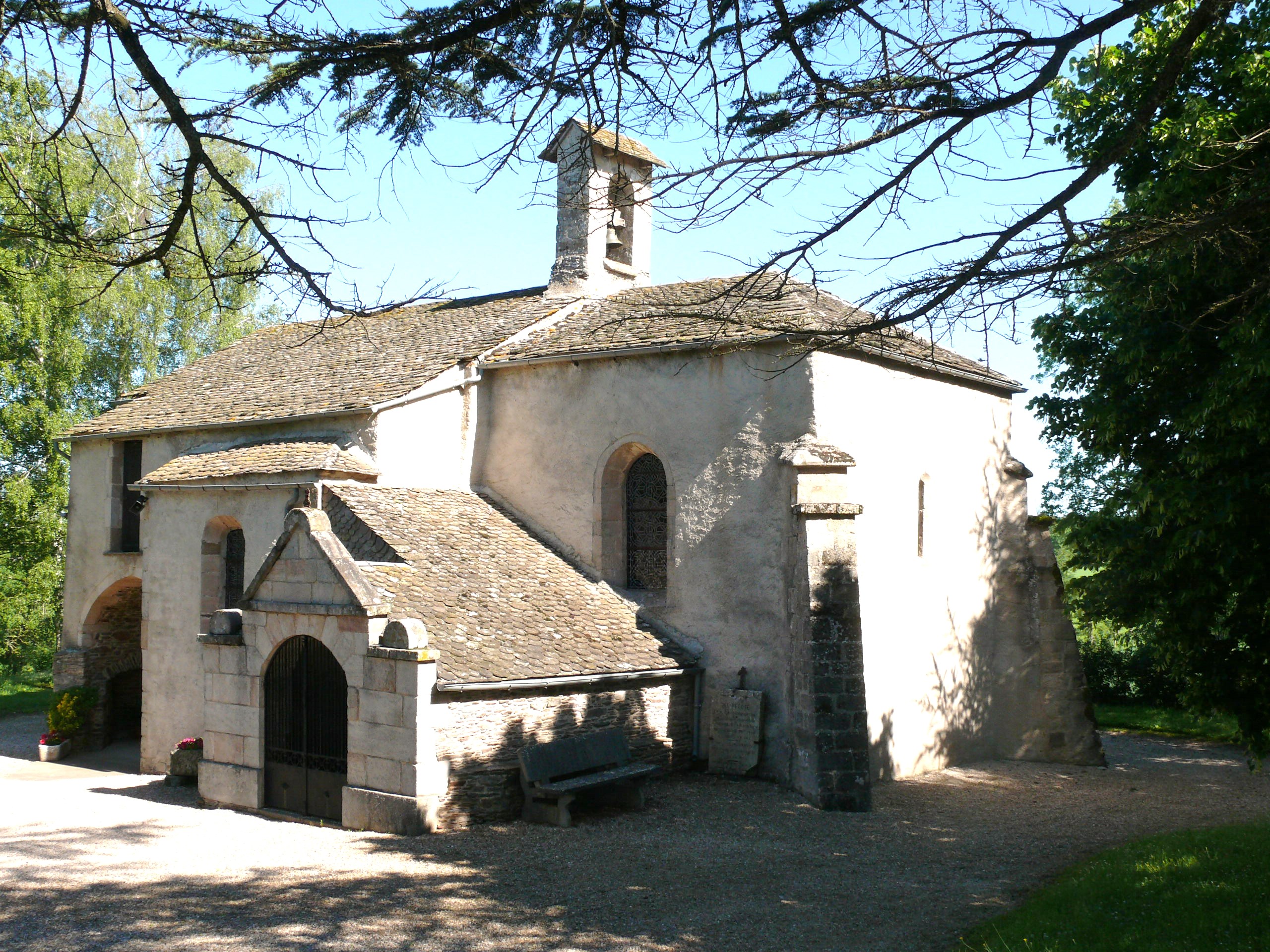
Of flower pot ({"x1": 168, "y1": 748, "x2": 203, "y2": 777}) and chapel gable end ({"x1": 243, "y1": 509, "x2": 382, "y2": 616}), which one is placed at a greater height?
chapel gable end ({"x1": 243, "y1": 509, "x2": 382, "y2": 616})

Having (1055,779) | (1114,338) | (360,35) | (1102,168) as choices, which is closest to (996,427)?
(1055,779)

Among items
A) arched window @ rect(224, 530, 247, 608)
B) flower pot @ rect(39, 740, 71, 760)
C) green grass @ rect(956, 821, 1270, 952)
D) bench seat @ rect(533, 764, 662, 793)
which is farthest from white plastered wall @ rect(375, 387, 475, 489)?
green grass @ rect(956, 821, 1270, 952)

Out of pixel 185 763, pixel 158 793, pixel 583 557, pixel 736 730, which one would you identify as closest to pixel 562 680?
pixel 736 730

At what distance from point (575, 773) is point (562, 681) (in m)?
1.08

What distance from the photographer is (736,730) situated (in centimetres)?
1459

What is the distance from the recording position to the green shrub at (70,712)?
20.0 m

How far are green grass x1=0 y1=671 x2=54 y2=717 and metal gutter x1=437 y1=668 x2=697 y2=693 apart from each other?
12.4 m

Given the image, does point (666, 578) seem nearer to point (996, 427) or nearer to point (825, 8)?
point (996, 427)

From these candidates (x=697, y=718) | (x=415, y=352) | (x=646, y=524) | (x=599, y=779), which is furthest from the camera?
(x=415, y=352)

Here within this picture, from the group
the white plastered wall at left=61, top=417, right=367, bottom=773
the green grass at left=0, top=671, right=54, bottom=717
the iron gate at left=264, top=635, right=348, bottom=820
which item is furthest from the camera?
the green grass at left=0, top=671, right=54, bottom=717

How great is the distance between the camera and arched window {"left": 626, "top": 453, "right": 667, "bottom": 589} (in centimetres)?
1620

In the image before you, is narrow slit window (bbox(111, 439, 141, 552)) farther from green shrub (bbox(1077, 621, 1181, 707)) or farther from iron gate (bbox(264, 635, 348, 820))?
green shrub (bbox(1077, 621, 1181, 707))

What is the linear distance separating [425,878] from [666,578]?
22.6 feet

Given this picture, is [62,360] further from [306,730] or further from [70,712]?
[306,730]
